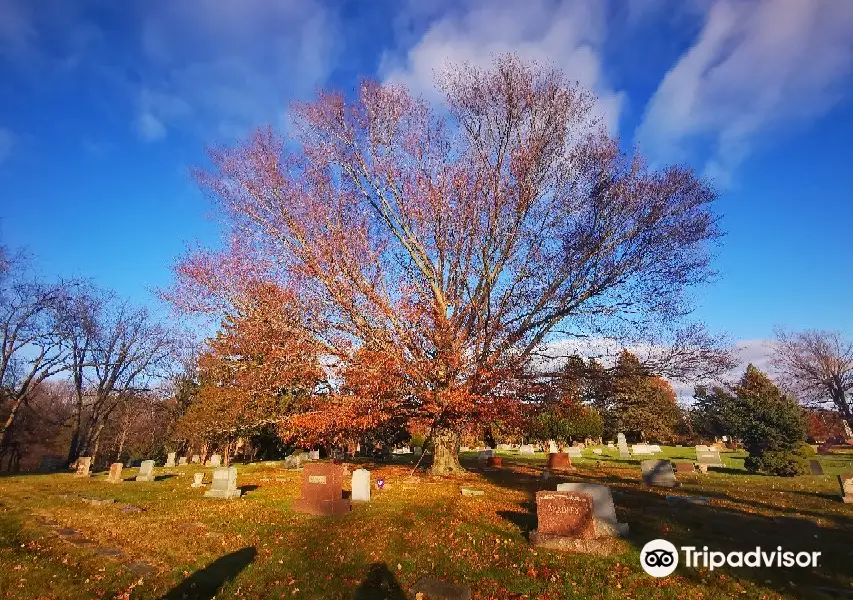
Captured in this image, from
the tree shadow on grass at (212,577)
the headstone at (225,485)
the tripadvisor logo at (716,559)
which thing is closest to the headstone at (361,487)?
the headstone at (225,485)

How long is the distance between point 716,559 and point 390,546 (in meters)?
4.95

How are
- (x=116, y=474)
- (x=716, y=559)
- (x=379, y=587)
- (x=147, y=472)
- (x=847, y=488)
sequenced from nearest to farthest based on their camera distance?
1. (x=379, y=587)
2. (x=716, y=559)
3. (x=847, y=488)
4. (x=116, y=474)
5. (x=147, y=472)

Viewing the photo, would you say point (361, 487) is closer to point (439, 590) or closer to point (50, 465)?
point (439, 590)

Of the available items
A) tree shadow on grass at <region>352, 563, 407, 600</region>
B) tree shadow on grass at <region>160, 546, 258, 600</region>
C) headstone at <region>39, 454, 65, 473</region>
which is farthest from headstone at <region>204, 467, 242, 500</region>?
headstone at <region>39, 454, 65, 473</region>

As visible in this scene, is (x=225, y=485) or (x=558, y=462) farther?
(x=558, y=462)

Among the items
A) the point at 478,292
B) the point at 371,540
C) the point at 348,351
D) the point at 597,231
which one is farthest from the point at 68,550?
the point at 597,231

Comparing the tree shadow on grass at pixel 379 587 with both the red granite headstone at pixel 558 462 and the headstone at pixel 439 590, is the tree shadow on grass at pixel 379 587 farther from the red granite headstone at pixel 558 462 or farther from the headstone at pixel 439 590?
the red granite headstone at pixel 558 462

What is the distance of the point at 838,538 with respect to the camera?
708 cm

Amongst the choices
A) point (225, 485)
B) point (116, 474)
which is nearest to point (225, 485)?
point (225, 485)

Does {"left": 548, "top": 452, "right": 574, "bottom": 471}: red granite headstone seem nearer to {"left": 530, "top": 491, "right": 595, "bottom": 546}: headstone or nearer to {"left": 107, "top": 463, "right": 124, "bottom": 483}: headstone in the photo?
{"left": 530, "top": 491, "right": 595, "bottom": 546}: headstone

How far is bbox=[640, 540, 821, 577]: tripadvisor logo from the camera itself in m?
6.05

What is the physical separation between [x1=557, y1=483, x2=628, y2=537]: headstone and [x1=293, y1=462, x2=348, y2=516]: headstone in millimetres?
5298

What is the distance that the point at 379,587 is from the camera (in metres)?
5.80

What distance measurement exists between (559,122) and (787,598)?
13.8 m
